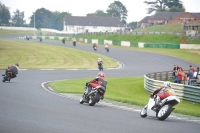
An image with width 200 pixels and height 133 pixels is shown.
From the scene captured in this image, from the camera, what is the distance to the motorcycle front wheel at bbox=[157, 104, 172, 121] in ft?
45.8

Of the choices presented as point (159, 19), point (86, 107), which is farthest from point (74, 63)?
point (159, 19)

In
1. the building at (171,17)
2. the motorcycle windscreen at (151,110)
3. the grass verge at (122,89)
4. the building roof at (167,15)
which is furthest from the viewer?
the building roof at (167,15)

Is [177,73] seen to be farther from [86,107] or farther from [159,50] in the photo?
[159,50]

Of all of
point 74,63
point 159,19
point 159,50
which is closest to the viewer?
point 74,63

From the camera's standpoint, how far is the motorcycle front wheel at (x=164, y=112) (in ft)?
45.8


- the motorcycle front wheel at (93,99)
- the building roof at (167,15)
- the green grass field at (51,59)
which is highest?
the building roof at (167,15)

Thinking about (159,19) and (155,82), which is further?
(159,19)

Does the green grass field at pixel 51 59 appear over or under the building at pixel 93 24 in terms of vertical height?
under

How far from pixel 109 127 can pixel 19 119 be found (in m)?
2.72

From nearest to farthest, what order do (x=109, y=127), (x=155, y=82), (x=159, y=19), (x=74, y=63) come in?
(x=109, y=127) → (x=155, y=82) → (x=74, y=63) → (x=159, y=19)

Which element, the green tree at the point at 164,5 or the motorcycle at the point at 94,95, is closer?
the motorcycle at the point at 94,95

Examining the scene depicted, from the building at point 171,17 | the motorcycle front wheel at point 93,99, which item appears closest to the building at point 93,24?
the building at point 171,17

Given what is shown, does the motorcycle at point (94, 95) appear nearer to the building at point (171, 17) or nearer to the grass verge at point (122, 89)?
the grass verge at point (122, 89)

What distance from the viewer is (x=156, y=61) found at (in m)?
58.1
